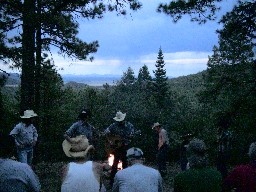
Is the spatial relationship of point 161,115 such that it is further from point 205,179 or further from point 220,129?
point 205,179

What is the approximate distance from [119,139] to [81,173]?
4940 mm

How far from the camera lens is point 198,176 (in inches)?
157

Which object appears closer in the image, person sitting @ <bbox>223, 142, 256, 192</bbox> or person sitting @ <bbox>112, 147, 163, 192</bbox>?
person sitting @ <bbox>223, 142, 256, 192</bbox>

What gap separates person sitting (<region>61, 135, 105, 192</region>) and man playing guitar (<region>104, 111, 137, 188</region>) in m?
4.58

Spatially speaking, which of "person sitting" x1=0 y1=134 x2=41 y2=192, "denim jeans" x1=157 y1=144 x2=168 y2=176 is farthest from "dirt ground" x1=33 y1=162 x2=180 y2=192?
"person sitting" x1=0 y1=134 x2=41 y2=192

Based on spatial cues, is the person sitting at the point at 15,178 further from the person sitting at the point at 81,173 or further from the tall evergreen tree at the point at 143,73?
the tall evergreen tree at the point at 143,73

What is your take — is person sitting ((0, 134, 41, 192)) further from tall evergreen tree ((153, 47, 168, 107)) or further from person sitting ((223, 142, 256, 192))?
tall evergreen tree ((153, 47, 168, 107))

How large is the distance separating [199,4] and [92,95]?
2907cm

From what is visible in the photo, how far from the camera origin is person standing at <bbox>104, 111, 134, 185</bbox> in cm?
940

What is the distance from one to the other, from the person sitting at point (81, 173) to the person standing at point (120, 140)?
180 inches

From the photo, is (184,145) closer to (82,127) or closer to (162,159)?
(162,159)

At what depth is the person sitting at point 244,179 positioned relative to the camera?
166 inches

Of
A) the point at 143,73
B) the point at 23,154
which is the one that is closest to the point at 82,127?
the point at 23,154

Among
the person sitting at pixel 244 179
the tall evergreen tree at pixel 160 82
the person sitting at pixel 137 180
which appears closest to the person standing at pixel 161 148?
the person sitting at pixel 137 180
